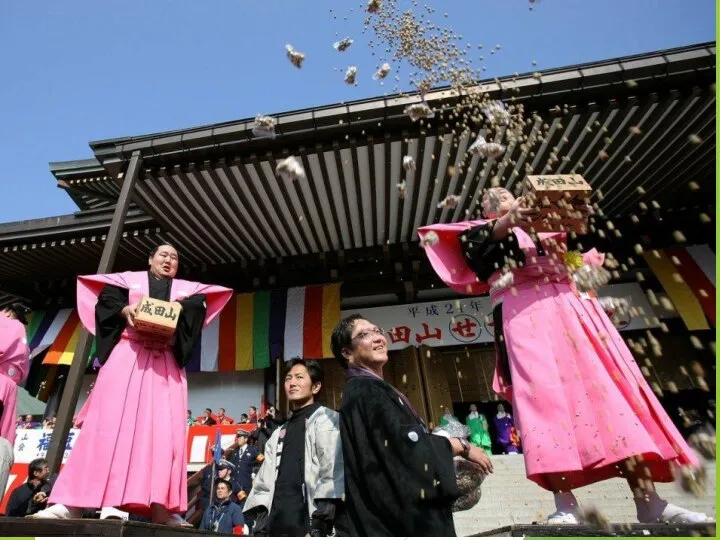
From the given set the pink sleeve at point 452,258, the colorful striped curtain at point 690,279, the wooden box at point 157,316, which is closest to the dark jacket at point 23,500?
the wooden box at point 157,316

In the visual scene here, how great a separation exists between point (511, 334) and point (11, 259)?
902cm

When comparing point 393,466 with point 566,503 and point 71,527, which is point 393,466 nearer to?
point 566,503

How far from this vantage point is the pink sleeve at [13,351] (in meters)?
3.79

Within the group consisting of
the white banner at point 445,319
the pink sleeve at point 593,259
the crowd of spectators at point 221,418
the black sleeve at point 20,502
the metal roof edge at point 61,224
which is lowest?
the black sleeve at point 20,502

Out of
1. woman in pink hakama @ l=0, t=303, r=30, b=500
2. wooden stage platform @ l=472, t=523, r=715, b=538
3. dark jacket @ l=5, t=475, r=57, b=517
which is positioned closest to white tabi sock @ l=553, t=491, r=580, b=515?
wooden stage platform @ l=472, t=523, r=715, b=538

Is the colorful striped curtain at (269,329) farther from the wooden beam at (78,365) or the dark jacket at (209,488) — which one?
the wooden beam at (78,365)

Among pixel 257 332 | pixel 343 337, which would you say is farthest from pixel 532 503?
pixel 257 332

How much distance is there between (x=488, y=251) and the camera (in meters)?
2.71

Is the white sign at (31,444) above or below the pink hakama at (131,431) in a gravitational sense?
above

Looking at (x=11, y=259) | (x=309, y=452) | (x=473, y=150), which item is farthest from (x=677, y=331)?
(x=11, y=259)

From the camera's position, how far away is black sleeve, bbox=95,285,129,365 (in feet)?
10.3

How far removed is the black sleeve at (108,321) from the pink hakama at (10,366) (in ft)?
3.90

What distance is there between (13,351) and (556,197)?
429cm

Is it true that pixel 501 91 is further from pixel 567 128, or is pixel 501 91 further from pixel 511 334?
pixel 511 334
